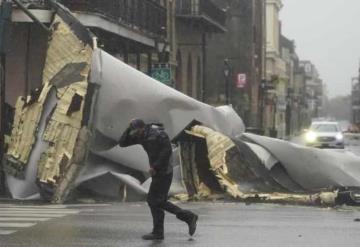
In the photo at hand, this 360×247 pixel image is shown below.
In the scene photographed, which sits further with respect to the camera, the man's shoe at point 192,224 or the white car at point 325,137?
the white car at point 325,137

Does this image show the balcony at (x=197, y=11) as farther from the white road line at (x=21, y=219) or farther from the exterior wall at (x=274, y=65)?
the exterior wall at (x=274, y=65)

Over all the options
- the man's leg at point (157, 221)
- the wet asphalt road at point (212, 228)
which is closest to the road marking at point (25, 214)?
the wet asphalt road at point (212, 228)

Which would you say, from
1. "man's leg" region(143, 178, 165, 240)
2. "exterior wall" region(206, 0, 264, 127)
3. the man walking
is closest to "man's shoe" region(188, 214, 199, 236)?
the man walking

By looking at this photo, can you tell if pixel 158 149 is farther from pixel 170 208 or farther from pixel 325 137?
pixel 325 137

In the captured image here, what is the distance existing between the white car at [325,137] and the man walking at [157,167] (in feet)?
93.1

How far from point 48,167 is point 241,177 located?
150 inches

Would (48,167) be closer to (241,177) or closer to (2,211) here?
(2,211)

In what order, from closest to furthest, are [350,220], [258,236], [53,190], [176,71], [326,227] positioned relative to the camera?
1. [258,236]
2. [326,227]
3. [350,220]
4. [53,190]
5. [176,71]

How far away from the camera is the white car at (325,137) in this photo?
37.7 meters

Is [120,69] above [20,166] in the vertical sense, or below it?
above

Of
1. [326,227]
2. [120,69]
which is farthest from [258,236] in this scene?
[120,69]

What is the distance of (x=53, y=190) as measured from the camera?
14.3 metres

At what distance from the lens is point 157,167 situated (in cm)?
939

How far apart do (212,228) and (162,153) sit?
1876mm
